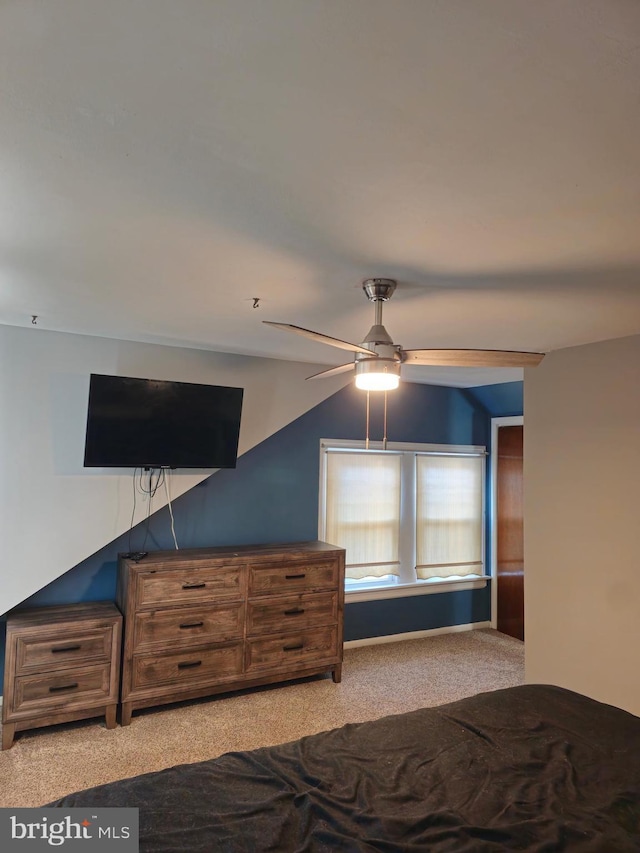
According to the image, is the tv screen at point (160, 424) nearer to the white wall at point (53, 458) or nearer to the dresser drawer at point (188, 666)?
the white wall at point (53, 458)

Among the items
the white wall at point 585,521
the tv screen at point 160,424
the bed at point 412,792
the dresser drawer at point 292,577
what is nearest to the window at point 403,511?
the dresser drawer at point 292,577

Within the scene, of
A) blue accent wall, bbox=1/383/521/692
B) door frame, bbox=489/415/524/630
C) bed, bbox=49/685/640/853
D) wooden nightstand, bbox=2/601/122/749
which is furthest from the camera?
door frame, bbox=489/415/524/630

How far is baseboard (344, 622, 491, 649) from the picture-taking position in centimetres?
470

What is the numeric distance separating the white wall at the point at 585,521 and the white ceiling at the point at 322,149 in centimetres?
101

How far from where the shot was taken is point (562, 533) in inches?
137

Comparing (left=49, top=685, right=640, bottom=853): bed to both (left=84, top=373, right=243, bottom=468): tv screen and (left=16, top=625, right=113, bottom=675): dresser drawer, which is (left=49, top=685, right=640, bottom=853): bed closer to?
(left=16, top=625, right=113, bottom=675): dresser drawer

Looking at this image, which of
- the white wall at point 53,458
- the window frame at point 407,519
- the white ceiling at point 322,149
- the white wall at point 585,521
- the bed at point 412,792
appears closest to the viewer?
the white ceiling at point 322,149

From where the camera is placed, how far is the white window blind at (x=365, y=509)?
4.73m

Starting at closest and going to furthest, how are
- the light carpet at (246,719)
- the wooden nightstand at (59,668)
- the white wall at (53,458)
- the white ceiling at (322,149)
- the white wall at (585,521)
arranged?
the white ceiling at (322,149) → the light carpet at (246,719) → the wooden nightstand at (59,668) → the white wall at (585,521) → the white wall at (53,458)

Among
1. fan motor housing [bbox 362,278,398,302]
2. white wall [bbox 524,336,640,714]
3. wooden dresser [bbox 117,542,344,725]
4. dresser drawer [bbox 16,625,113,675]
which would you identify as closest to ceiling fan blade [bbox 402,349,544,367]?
fan motor housing [bbox 362,278,398,302]

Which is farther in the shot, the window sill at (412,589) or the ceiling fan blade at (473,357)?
the window sill at (412,589)

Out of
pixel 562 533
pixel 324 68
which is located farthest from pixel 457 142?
pixel 562 533

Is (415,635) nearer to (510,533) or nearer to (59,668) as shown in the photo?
(510,533)

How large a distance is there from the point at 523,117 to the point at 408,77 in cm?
30
